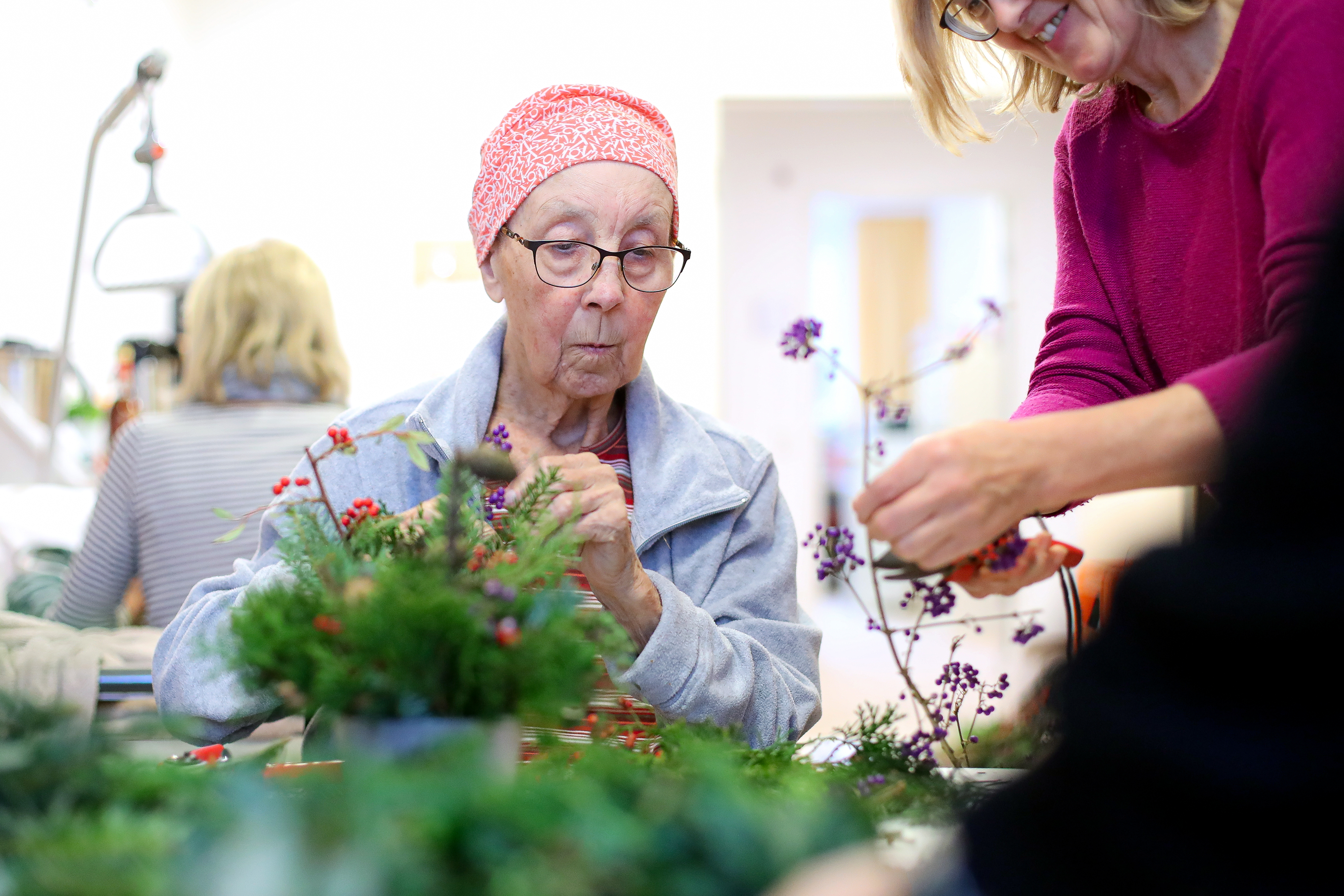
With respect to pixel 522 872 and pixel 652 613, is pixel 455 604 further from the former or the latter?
pixel 652 613

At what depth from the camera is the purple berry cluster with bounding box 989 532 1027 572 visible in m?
0.74

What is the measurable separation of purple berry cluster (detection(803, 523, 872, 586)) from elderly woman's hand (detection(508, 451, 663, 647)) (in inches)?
7.1

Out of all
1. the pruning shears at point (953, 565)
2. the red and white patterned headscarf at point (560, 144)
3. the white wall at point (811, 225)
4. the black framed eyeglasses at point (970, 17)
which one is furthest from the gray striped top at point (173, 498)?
the white wall at point (811, 225)

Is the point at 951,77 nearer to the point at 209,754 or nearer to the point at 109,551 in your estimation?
the point at 209,754

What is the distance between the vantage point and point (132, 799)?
0.56 m

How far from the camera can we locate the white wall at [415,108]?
434cm

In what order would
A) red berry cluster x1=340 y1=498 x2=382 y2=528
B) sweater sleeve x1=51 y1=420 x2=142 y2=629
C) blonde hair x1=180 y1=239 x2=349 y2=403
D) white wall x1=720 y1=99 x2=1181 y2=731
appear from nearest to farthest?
red berry cluster x1=340 y1=498 x2=382 y2=528 → sweater sleeve x1=51 y1=420 x2=142 y2=629 → blonde hair x1=180 y1=239 x2=349 y2=403 → white wall x1=720 y1=99 x2=1181 y2=731

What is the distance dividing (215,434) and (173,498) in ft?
0.51

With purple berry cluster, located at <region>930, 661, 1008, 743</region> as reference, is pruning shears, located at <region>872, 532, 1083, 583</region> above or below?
above

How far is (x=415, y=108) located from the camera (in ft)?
14.3

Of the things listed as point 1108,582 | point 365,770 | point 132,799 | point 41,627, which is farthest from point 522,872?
point 41,627

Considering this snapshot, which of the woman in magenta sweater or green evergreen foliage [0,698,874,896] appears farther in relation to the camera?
the woman in magenta sweater

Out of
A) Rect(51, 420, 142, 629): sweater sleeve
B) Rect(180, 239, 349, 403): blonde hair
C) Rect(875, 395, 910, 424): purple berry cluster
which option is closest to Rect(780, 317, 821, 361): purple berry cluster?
Rect(875, 395, 910, 424): purple berry cluster

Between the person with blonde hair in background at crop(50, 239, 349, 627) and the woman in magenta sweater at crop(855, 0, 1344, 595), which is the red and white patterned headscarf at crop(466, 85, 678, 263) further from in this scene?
the person with blonde hair in background at crop(50, 239, 349, 627)
